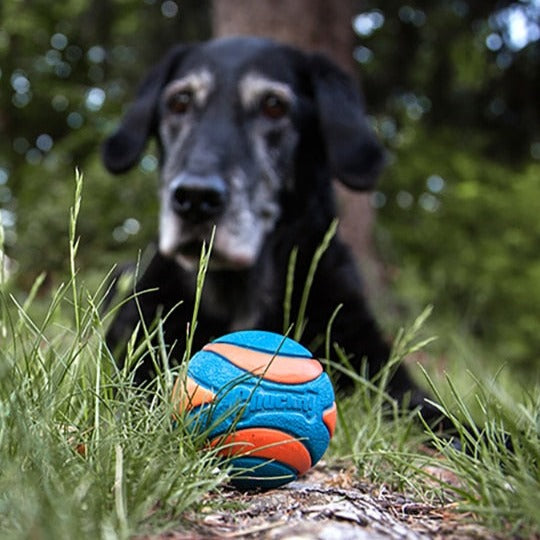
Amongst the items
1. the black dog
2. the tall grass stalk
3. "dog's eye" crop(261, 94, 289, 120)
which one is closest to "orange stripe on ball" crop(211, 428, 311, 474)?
the tall grass stalk

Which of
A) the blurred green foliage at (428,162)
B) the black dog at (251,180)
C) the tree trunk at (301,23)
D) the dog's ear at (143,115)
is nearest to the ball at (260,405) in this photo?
the black dog at (251,180)

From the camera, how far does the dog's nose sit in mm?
3049

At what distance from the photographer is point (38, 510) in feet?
3.22

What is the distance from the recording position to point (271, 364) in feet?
5.51

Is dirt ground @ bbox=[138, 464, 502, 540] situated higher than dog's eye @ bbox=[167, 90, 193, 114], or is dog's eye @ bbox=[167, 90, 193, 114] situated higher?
dog's eye @ bbox=[167, 90, 193, 114]

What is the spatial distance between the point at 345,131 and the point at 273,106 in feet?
1.23

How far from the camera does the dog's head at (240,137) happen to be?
3.16 metres

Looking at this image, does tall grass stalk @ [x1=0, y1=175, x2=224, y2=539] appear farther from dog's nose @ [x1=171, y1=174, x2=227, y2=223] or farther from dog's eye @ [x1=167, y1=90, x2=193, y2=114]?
dog's eye @ [x1=167, y1=90, x2=193, y2=114]

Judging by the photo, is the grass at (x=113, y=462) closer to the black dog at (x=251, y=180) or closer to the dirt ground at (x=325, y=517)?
the dirt ground at (x=325, y=517)

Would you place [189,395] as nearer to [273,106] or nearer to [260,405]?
[260,405]

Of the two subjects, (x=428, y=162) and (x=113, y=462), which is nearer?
(x=113, y=462)

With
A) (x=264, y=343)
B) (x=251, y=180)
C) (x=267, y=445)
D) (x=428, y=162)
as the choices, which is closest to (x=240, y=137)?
(x=251, y=180)

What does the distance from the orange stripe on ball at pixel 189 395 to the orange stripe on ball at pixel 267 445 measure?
0.29ft

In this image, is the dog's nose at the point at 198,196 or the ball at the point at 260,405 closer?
the ball at the point at 260,405
